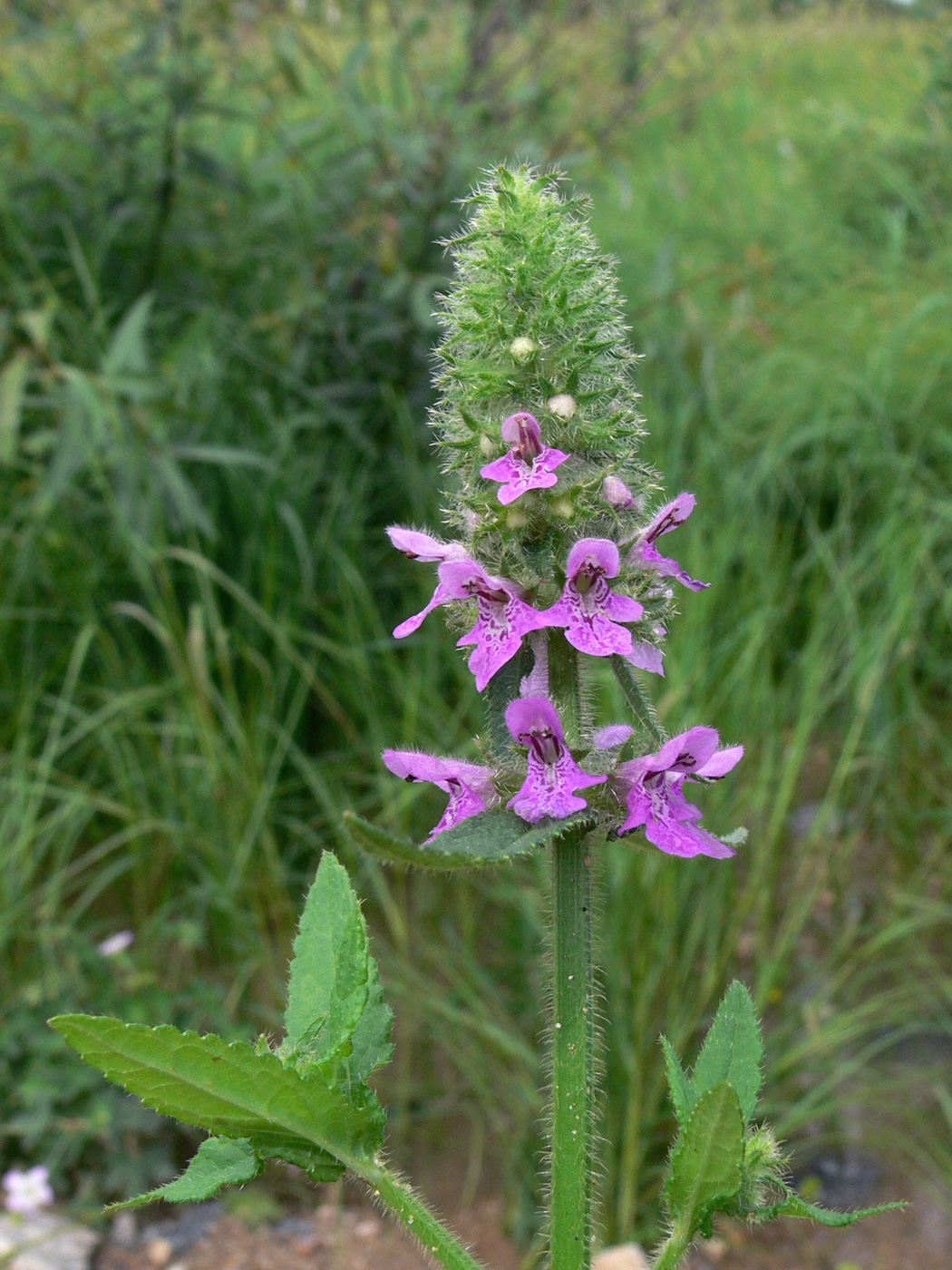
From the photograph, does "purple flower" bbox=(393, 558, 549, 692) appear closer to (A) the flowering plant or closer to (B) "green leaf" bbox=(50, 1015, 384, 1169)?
(A) the flowering plant

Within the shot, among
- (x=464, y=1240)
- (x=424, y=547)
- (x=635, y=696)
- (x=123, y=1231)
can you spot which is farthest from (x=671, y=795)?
(x=123, y=1231)

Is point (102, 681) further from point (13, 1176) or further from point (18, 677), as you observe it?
point (13, 1176)

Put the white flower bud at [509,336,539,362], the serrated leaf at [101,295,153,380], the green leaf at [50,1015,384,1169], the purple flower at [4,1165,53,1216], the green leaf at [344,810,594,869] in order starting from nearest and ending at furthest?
the green leaf at [344,810,594,869] < the green leaf at [50,1015,384,1169] < the white flower bud at [509,336,539,362] < the purple flower at [4,1165,53,1216] < the serrated leaf at [101,295,153,380]

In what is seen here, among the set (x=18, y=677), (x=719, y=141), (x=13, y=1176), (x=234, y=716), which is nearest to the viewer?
(x=13, y=1176)

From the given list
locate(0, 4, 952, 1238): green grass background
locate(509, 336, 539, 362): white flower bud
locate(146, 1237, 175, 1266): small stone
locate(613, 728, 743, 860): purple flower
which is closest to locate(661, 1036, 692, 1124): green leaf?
locate(613, 728, 743, 860): purple flower

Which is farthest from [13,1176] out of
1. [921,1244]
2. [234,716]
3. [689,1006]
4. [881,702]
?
[881,702]

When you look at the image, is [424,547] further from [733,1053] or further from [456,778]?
[733,1053]

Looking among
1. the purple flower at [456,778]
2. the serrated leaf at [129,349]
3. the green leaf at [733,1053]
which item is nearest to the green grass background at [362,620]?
the serrated leaf at [129,349]
